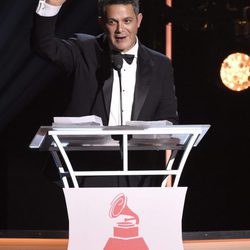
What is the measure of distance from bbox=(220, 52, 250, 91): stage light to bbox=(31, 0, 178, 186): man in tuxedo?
1999 mm

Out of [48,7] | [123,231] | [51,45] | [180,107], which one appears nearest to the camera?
[123,231]

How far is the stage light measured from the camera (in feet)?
15.5

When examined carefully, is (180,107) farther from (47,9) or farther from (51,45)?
(47,9)


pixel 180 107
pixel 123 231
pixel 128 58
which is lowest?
pixel 180 107

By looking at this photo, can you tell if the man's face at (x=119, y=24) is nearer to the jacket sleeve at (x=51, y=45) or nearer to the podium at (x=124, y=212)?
the jacket sleeve at (x=51, y=45)

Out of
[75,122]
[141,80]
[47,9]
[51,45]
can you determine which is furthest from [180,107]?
[75,122]

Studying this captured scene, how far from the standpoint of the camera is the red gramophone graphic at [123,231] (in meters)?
2.15

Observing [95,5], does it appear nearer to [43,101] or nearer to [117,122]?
[43,101]

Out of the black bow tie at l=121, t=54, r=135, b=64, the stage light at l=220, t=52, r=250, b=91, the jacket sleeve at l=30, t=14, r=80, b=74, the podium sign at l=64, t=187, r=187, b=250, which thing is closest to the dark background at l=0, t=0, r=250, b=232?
the stage light at l=220, t=52, r=250, b=91

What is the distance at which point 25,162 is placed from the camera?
14.5 ft

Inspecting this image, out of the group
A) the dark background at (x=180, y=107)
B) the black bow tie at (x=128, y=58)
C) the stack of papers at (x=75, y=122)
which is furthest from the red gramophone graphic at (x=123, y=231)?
the dark background at (x=180, y=107)

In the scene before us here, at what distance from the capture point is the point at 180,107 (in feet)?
15.3

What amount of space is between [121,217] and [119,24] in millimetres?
810

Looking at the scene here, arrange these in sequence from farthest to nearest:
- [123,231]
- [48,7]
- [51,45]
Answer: [51,45] → [48,7] → [123,231]
